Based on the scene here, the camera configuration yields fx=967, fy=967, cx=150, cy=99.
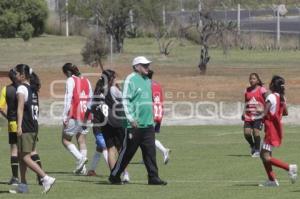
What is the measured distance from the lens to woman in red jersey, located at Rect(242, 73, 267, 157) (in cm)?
2186

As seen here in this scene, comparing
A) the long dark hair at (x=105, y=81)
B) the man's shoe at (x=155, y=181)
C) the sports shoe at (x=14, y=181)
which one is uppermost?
the long dark hair at (x=105, y=81)

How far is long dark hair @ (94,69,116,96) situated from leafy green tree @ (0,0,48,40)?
55.4 m

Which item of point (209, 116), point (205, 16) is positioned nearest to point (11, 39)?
point (205, 16)

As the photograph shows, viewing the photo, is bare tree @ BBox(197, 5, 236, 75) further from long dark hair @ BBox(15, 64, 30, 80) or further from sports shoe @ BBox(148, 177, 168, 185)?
long dark hair @ BBox(15, 64, 30, 80)

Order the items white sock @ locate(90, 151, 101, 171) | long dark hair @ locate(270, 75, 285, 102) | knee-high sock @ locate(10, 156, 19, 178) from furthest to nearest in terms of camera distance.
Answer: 1. white sock @ locate(90, 151, 101, 171)
2. knee-high sock @ locate(10, 156, 19, 178)
3. long dark hair @ locate(270, 75, 285, 102)

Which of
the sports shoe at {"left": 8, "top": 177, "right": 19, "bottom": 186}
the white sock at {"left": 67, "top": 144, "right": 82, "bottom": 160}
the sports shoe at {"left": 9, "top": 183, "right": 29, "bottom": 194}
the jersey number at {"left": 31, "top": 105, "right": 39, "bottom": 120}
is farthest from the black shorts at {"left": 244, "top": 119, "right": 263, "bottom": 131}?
the sports shoe at {"left": 9, "top": 183, "right": 29, "bottom": 194}

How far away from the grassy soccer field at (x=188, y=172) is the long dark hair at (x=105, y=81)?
5.15 ft

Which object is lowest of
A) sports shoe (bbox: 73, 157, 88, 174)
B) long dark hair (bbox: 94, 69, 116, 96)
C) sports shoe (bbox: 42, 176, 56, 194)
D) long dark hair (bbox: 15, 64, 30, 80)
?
sports shoe (bbox: 73, 157, 88, 174)

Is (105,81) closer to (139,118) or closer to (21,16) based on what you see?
(139,118)

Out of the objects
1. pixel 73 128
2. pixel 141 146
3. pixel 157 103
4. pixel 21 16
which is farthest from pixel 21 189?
pixel 21 16

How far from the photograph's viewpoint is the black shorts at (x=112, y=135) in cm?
1664

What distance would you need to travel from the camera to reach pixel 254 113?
22156 mm

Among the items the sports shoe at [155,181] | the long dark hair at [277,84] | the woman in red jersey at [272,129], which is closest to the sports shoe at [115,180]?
the sports shoe at [155,181]

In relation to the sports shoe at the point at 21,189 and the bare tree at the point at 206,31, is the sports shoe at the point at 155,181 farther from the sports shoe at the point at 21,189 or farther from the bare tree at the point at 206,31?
the bare tree at the point at 206,31
